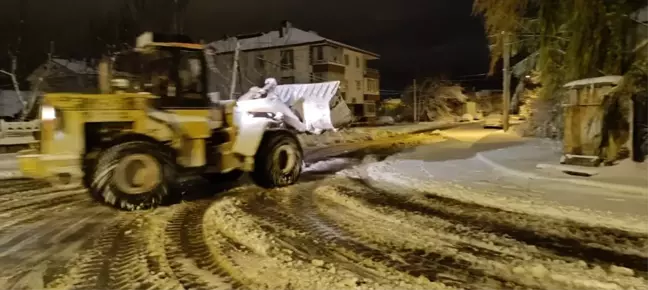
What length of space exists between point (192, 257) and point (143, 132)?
3.51m

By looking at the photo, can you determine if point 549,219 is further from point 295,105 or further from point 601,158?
point 295,105

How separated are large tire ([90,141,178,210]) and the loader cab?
3.21 feet

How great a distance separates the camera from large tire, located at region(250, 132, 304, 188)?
1002 cm

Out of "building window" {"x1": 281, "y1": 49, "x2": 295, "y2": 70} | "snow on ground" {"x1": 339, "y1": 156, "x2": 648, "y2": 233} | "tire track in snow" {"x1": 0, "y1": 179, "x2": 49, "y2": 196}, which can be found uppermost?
"building window" {"x1": 281, "y1": 49, "x2": 295, "y2": 70}

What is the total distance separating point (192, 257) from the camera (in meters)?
5.53

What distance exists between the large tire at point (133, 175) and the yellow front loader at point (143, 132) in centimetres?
2

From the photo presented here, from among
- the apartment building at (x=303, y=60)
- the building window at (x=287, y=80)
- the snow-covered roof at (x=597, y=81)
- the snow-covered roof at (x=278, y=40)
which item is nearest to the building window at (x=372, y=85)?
the apartment building at (x=303, y=60)

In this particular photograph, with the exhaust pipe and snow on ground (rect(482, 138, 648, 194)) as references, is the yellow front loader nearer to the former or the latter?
the exhaust pipe

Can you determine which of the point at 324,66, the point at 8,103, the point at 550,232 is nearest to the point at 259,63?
the point at 324,66

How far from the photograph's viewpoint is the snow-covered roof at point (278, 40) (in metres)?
48.8

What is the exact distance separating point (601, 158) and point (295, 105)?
18.5 meters

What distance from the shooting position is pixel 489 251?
562 centimetres

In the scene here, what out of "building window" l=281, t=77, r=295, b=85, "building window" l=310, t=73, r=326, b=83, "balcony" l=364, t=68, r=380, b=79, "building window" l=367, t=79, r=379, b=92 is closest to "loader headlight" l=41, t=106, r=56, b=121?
"building window" l=310, t=73, r=326, b=83

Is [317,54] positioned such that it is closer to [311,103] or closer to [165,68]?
[311,103]
